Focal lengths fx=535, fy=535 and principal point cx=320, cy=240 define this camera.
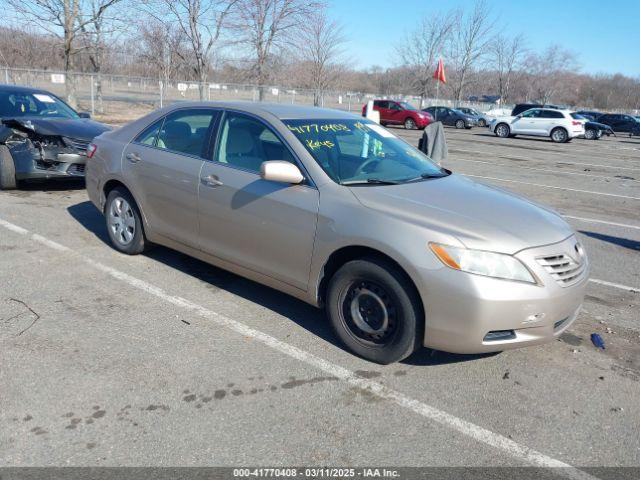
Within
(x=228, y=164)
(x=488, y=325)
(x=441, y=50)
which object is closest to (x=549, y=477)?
(x=488, y=325)

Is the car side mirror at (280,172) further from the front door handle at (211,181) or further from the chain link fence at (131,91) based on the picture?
the chain link fence at (131,91)

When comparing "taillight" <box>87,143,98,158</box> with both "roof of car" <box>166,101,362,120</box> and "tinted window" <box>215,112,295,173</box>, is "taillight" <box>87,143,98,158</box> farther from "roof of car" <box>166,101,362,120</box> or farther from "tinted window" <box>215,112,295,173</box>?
"tinted window" <box>215,112,295,173</box>

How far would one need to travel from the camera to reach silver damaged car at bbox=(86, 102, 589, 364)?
3.19m

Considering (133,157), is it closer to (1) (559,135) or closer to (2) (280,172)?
(2) (280,172)

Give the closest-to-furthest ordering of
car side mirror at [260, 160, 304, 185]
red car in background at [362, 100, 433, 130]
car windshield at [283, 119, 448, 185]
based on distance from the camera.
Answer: car side mirror at [260, 160, 304, 185] → car windshield at [283, 119, 448, 185] → red car in background at [362, 100, 433, 130]

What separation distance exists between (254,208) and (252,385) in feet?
4.49

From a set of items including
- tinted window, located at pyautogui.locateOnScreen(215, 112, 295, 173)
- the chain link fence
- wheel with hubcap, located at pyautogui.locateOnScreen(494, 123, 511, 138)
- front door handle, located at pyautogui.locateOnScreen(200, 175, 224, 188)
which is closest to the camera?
tinted window, located at pyautogui.locateOnScreen(215, 112, 295, 173)

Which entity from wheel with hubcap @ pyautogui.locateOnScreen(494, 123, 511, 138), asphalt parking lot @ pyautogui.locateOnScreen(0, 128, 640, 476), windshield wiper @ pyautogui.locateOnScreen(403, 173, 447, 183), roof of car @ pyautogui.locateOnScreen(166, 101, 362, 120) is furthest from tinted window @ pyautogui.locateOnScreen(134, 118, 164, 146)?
wheel with hubcap @ pyautogui.locateOnScreen(494, 123, 511, 138)

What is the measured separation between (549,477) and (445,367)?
3.53 ft

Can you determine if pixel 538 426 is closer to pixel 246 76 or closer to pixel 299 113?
pixel 299 113

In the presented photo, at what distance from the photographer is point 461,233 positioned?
127 inches

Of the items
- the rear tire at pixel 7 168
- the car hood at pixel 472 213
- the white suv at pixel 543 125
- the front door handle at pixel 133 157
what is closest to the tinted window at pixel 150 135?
the front door handle at pixel 133 157

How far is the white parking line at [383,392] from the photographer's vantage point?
2.73 m

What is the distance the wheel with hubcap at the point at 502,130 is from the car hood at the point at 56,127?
24.5m
